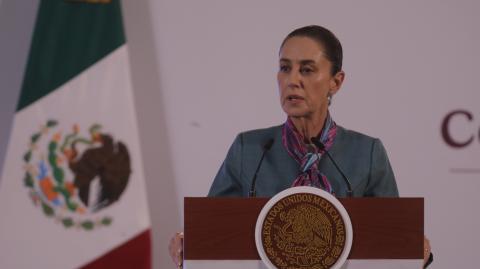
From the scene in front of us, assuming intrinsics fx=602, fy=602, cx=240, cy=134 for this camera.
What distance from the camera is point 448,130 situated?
12.3 ft

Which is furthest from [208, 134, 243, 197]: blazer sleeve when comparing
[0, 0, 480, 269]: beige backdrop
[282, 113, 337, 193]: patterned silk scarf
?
[0, 0, 480, 269]: beige backdrop

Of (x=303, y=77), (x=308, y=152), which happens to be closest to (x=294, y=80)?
(x=303, y=77)

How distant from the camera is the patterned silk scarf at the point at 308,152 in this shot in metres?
2.55

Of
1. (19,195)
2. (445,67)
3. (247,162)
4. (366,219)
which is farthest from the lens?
(445,67)

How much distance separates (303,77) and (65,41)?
1.60 m

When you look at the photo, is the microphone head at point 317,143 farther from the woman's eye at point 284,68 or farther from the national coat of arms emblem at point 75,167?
the national coat of arms emblem at point 75,167

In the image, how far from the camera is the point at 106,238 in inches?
141

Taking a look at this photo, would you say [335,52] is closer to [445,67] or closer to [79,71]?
[445,67]

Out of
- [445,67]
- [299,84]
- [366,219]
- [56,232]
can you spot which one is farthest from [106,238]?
[445,67]

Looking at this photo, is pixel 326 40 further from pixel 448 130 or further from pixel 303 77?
pixel 448 130

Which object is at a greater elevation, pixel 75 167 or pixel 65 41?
pixel 65 41

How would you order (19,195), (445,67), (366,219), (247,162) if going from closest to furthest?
1. (366,219)
2. (247,162)
3. (19,195)
4. (445,67)

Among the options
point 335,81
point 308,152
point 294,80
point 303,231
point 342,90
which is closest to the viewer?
point 303,231

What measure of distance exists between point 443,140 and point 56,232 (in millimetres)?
2427
